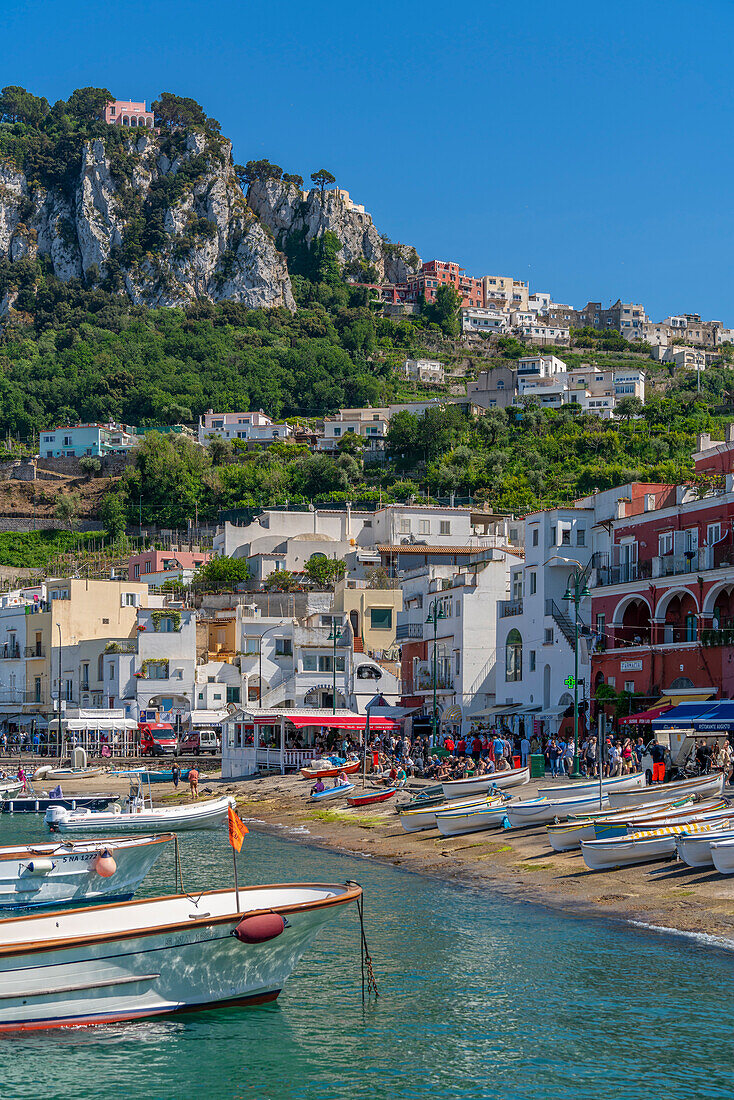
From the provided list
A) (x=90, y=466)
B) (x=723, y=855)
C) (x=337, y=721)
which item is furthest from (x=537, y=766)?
(x=90, y=466)

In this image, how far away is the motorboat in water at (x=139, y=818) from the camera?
43.2 metres

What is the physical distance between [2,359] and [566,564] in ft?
497

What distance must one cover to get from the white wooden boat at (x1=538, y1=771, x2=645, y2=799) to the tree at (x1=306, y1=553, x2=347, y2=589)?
174ft

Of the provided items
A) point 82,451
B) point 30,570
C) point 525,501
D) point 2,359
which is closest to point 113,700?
point 30,570

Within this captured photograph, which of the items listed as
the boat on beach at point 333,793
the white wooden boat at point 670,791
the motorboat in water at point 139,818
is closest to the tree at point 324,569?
the boat on beach at point 333,793

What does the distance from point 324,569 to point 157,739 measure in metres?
23.3

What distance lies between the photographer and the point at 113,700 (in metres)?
77.4

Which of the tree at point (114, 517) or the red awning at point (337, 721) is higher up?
the tree at point (114, 517)

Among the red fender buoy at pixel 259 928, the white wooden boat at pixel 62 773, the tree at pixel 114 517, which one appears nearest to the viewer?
the red fender buoy at pixel 259 928

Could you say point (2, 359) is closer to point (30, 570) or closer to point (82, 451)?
point (82, 451)

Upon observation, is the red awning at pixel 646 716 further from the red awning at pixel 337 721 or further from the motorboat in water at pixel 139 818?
the motorboat in water at pixel 139 818

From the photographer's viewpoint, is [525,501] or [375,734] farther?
[525,501]

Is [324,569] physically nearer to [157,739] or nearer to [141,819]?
[157,739]

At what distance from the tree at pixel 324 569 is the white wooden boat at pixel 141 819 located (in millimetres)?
44003
